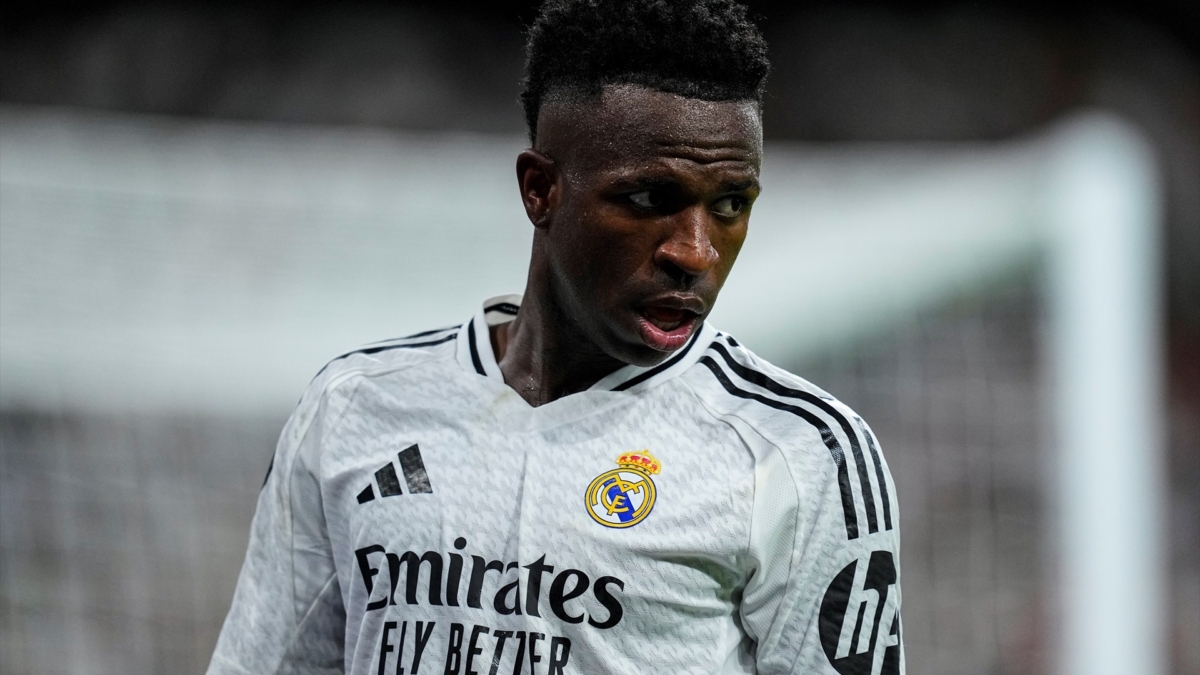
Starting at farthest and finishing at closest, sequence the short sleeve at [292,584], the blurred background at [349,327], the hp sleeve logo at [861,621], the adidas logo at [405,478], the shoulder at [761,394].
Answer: the blurred background at [349,327] < the short sleeve at [292,584] < the adidas logo at [405,478] < the shoulder at [761,394] < the hp sleeve logo at [861,621]

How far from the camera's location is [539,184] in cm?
212

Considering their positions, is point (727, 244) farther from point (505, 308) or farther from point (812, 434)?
point (505, 308)

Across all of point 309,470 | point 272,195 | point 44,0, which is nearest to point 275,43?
point 44,0

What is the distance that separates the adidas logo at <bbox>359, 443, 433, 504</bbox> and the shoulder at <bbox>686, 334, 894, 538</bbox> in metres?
0.46

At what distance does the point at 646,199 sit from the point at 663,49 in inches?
9.0

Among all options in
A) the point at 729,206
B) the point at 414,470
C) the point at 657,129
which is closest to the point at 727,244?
the point at 729,206

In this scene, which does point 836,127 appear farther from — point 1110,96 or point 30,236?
point 30,236

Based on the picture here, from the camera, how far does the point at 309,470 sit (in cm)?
221

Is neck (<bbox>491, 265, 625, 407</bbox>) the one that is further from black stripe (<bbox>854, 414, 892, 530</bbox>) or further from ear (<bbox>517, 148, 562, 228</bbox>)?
black stripe (<bbox>854, 414, 892, 530</bbox>)

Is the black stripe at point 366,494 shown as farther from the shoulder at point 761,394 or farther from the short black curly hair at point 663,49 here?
the short black curly hair at point 663,49

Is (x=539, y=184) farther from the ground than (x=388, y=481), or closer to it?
farther from the ground

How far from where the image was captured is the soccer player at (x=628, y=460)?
1.91m

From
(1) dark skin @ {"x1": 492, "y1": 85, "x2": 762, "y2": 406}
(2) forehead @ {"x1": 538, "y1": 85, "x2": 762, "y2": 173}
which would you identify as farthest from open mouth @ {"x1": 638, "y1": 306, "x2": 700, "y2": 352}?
(2) forehead @ {"x1": 538, "y1": 85, "x2": 762, "y2": 173}

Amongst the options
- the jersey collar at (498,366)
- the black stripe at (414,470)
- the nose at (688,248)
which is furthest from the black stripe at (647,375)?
the black stripe at (414,470)
